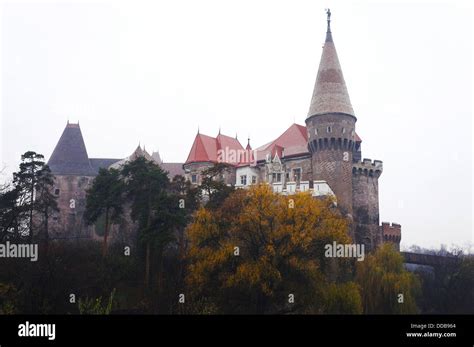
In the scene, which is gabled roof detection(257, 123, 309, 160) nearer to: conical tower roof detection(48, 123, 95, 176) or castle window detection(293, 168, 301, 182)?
castle window detection(293, 168, 301, 182)

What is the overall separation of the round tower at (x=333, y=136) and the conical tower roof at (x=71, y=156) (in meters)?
24.5

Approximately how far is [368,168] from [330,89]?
7587 mm

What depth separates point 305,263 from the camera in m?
30.9

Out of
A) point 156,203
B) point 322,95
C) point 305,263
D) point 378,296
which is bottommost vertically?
point 378,296

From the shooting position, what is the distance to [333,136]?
4681cm

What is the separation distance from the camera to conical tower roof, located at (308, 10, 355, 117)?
47750 mm

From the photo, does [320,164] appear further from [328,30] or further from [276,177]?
[328,30]

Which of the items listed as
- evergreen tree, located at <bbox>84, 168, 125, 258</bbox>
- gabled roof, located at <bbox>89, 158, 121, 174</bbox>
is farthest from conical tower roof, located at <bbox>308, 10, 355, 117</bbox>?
gabled roof, located at <bbox>89, 158, 121, 174</bbox>
